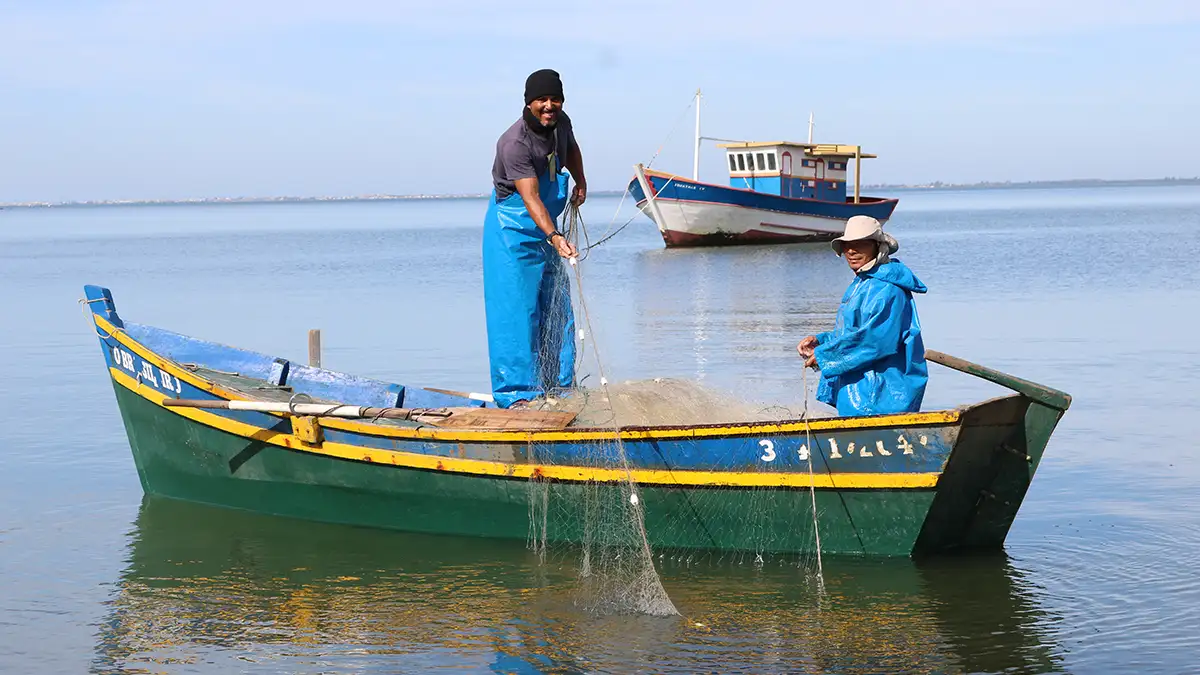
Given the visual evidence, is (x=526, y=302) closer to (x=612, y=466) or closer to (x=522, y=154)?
(x=522, y=154)

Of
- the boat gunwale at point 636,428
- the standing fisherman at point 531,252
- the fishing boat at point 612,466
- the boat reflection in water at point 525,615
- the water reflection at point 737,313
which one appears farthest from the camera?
the water reflection at point 737,313

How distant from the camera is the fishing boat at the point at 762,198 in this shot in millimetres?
46000

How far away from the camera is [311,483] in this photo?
911 cm

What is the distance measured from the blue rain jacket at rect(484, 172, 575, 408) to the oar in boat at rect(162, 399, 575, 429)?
0.99 feet

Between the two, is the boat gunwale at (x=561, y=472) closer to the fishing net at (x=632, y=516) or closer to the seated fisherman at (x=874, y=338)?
the fishing net at (x=632, y=516)

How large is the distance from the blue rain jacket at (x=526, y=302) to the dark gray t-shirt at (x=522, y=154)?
0.28 feet

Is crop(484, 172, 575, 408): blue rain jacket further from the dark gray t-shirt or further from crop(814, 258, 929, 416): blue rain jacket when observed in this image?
crop(814, 258, 929, 416): blue rain jacket

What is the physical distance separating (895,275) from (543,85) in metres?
2.30

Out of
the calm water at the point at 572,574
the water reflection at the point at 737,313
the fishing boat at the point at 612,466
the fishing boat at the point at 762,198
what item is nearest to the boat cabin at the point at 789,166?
the fishing boat at the point at 762,198

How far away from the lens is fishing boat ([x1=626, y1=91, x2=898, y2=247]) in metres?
46.0

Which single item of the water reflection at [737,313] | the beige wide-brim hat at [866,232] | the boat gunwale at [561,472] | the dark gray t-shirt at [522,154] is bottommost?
the water reflection at [737,313]

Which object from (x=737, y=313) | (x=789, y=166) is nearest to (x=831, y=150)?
(x=789, y=166)

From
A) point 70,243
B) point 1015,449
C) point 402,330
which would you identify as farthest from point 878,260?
point 70,243

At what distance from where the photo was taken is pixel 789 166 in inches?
1838
